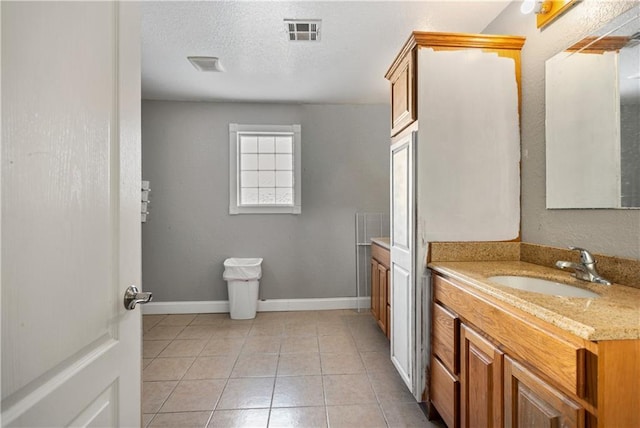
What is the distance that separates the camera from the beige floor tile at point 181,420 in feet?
5.99

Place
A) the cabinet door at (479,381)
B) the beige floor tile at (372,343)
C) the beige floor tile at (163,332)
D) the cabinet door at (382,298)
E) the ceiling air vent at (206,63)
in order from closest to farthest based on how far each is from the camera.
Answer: the cabinet door at (479,381) → the ceiling air vent at (206,63) → the beige floor tile at (372,343) → the cabinet door at (382,298) → the beige floor tile at (163,332)

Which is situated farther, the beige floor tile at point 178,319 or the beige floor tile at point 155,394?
the beige floor tile at point 178,319

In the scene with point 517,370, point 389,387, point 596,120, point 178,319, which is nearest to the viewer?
point 517,370

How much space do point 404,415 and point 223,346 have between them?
1.67 metres

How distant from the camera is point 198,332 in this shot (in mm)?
3178

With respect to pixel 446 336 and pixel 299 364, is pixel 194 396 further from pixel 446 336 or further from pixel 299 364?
pixel 446 336

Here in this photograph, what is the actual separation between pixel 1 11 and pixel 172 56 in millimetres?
2461

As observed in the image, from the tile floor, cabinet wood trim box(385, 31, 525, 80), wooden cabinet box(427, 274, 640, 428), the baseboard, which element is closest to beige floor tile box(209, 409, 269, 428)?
the tile floor

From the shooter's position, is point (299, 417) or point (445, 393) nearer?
point (445, 393)

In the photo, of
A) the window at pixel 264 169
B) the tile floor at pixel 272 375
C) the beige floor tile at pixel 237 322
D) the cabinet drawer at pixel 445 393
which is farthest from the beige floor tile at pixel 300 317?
the cabinet drawer at pixel 445 393

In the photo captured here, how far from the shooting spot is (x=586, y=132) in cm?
146

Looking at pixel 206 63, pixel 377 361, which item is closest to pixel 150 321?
pixel 377 361

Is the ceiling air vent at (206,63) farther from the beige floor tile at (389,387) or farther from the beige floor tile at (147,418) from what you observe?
the beige floor tile at (389,387)

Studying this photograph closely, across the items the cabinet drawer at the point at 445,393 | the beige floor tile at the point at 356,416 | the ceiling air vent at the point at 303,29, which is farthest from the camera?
the ceiling air vent at the point at 303,29
